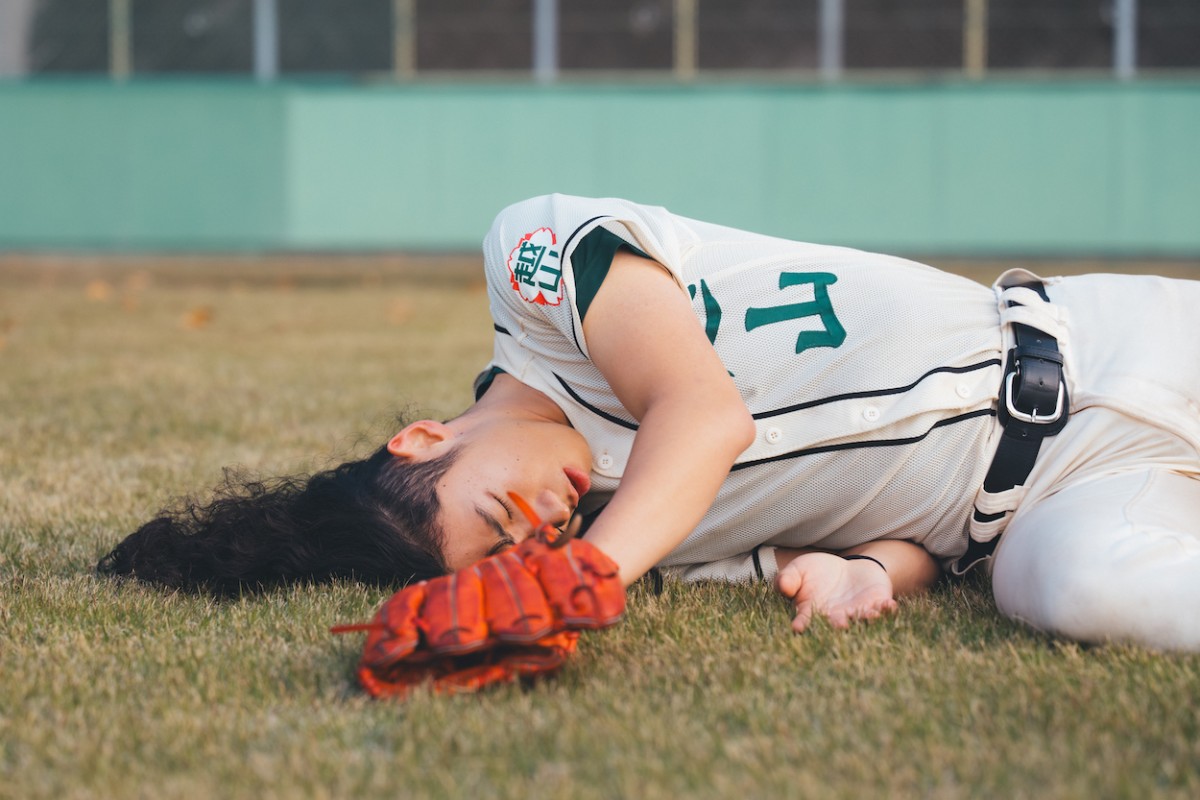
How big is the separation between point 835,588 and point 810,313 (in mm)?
456

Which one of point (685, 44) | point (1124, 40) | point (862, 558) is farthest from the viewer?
point (685, 44)

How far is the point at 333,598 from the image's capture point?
2.19m

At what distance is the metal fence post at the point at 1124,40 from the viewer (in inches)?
410

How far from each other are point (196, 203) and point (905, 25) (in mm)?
5837

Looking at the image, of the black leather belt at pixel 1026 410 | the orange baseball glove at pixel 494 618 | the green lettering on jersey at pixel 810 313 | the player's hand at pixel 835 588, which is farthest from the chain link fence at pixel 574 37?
the orange baseball glove at pixel 494 618

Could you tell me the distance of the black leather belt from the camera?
2.14 metres

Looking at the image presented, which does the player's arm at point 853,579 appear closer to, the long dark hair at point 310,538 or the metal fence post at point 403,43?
the long dark hair at point 310,538

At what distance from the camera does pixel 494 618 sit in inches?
64.4

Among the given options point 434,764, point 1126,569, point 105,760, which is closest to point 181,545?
point 105,760

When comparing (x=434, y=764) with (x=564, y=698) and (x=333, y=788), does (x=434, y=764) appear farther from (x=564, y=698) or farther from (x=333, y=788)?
(x=564, y=698)

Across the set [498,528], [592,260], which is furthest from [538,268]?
[498,528]

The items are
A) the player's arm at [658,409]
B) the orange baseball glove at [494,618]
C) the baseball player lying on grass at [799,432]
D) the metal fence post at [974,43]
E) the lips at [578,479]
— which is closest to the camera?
the orange baseball glove at [494,618]

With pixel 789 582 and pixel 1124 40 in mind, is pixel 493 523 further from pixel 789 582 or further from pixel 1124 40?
pixel 1124 40

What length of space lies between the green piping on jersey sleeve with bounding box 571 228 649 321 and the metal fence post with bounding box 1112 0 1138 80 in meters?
9.51
